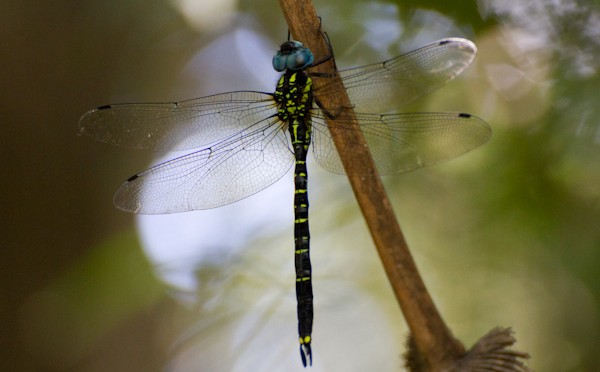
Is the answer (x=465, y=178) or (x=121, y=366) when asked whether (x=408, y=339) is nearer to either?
(x=465, y=178)

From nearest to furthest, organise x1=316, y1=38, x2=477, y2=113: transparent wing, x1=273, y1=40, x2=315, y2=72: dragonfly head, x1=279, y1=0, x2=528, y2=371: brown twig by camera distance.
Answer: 1. x1=279, y1=0, x2=528, y2=371: brown twig
2. x1=273, y1=40, x2=315, y2=72: dragonfly head
3. x1=316, y1=38, x2=477, y2=113: transparent wing

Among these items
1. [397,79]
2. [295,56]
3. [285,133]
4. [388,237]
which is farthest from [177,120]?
[388,237]

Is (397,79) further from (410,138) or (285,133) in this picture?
(285,133)

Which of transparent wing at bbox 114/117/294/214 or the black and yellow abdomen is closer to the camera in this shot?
the black and yellow abdomen


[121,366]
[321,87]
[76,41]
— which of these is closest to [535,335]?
[321,87]

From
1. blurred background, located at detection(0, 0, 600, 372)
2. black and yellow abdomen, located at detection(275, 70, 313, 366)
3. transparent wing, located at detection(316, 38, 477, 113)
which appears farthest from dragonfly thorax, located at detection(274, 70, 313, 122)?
blurred background, located at detection(0, 0, 600, 372)

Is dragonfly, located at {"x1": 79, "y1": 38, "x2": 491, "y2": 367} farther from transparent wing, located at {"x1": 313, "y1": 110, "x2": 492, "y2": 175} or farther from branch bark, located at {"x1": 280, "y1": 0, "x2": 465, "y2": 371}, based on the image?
branch bark, located at {"x1": 280, "y1": 0, "x2": 465, "y2": 371}
